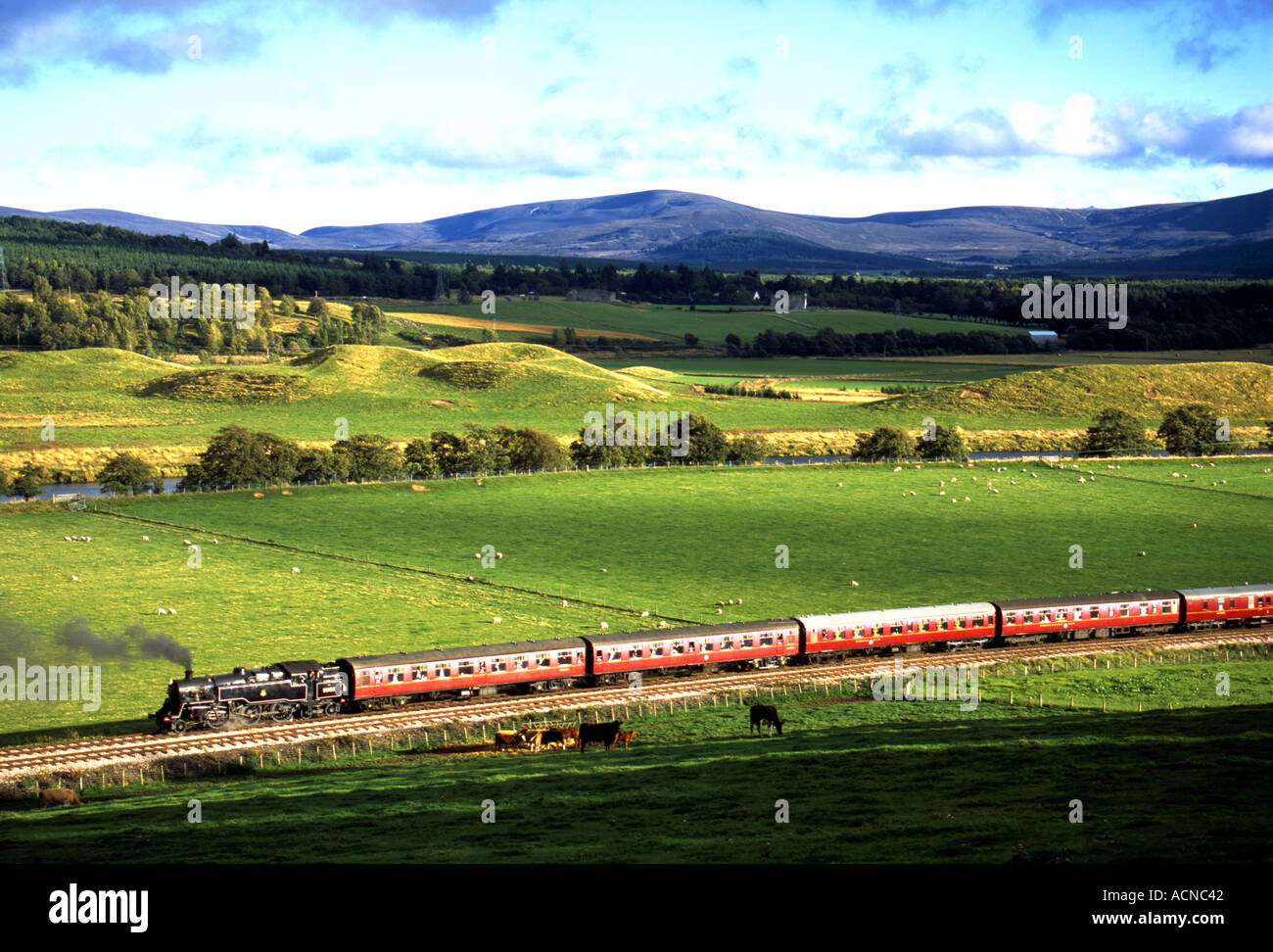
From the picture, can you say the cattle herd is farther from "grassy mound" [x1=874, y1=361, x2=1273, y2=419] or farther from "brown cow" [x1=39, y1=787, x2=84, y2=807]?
"grassy mound" [x1=874, y1=361, x2=1273, y2=419]

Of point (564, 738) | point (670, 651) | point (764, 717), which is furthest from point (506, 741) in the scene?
point (670, 651)

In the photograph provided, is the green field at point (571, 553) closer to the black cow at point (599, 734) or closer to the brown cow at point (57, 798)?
Result: the brown cow at point (57, 798)

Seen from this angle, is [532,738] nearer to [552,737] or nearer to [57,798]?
[552,737]

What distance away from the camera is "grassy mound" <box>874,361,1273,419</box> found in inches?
6304

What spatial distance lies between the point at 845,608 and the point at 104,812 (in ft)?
129

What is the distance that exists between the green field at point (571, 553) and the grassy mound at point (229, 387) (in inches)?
2851

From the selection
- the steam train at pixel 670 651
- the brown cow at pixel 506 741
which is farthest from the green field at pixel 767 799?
the steam train at pixel 670 651

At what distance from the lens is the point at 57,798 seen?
3469 cm

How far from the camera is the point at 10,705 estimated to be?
154 ft

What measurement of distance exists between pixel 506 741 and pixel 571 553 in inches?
1449
